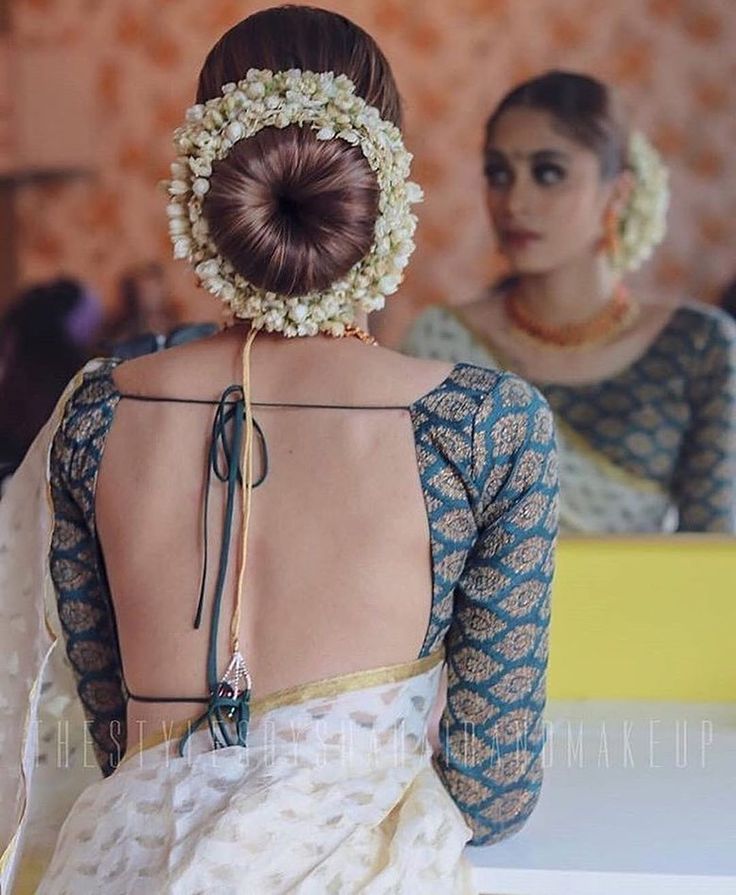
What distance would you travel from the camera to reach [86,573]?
1.00m

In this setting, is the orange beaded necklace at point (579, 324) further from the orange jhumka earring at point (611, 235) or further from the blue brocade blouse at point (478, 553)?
the blue brocade blouse at point (478, 553)

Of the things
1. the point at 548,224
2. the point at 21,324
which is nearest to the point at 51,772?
the point at 21,324

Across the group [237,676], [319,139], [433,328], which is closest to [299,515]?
[237,676]

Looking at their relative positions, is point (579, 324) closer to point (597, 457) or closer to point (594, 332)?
point (594, 332)

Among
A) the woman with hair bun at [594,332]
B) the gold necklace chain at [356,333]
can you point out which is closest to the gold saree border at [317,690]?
the gold necklace chain at [356,333]

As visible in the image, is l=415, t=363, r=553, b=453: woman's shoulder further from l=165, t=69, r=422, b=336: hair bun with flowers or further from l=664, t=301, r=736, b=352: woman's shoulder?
l=664, t=301, r=736, b=352: woman's shoulder

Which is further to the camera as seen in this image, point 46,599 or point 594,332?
point 594,332

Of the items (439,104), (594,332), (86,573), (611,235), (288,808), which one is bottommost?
(288,808)

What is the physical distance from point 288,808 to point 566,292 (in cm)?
86

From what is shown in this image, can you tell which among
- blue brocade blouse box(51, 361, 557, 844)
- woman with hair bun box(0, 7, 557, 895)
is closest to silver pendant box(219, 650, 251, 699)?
woman with hair bun box(0, 7, 557, 895)

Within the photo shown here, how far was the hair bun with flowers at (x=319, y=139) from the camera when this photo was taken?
2.81 feet

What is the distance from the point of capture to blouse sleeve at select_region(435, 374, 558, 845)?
0.91 m

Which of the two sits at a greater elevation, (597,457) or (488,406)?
(488,406)

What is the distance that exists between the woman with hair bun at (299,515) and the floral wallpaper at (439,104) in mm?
549
